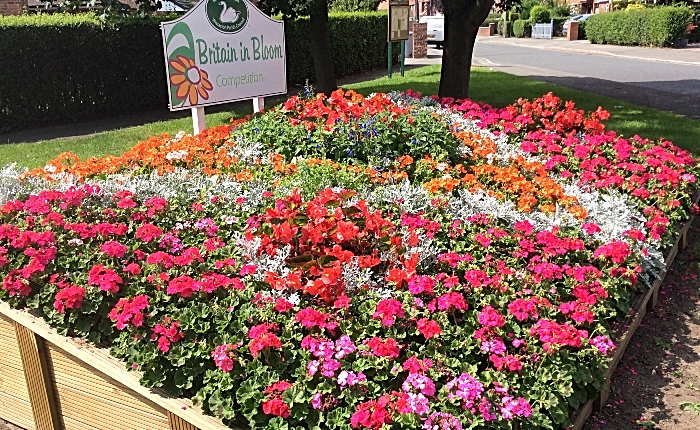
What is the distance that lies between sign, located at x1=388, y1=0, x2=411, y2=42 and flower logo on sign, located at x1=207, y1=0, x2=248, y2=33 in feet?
33.0

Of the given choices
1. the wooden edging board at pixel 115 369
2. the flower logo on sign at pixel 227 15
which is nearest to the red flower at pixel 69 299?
the wooden edging board at pixel 115 369

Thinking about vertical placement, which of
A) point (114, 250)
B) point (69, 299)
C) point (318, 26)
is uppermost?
point (318, 26)

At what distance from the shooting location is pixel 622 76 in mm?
16469

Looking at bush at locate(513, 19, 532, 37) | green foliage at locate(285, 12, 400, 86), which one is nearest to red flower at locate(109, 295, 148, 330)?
green foliage at locate(285, 12, 400, 86)

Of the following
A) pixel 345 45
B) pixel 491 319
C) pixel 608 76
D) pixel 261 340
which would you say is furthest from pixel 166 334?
pixel 345 45

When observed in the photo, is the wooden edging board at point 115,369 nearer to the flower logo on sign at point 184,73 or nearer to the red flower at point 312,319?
the red flower at point 312,319

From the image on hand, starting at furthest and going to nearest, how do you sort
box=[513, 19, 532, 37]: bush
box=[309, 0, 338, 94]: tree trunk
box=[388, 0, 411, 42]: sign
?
1. box=[513, 19, 532, 37]: bush
2. box=[388, 0, 411, 42]: sign
3. box=[309, 0, 338, 94]: tree trunk

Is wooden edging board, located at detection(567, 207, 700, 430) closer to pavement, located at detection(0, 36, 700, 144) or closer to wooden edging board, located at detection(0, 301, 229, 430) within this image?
wooden edging board, located at detection(0, 301, 229, 430)

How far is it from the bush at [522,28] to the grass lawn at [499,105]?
111 feet

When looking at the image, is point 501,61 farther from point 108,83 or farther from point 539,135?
point 539,135

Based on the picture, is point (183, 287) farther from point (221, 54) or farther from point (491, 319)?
point (221, 54)

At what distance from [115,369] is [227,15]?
446 centimetres

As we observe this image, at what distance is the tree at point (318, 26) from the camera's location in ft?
35.6

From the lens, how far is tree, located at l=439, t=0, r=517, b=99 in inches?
350
